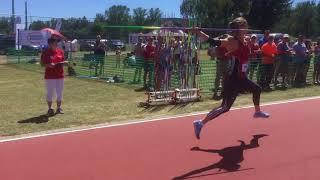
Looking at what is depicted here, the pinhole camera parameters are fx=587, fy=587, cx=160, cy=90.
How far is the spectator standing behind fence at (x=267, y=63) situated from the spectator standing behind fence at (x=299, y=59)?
1.21m

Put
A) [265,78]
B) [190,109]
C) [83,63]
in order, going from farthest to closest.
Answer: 1. [83,63]
2. [265,78]
3. [190,109]

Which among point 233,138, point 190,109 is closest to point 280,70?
point 190,109

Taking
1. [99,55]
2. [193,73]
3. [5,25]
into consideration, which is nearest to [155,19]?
[5,25]

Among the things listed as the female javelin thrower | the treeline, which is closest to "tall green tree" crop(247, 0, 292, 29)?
the treeline

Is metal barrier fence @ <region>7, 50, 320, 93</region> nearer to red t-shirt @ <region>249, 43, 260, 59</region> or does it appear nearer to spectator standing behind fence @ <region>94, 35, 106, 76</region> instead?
spectator standing behind fence @ <region>94, 35, 106, 76</region>

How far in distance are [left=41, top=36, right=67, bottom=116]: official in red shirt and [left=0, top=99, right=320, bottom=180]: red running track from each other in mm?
2150

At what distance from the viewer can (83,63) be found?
2683cm

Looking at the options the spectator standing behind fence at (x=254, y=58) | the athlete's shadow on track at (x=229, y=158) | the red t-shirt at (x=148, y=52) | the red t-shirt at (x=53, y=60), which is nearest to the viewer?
the athlete's shadow on track at (x=229, y=158)

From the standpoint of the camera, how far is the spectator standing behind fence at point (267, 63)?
17.5m

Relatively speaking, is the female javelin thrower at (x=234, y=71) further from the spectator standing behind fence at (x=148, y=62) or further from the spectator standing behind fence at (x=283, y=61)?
the spectator standing behind fence at (x=283, y=61)

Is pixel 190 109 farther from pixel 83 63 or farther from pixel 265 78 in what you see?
pixel 83 63

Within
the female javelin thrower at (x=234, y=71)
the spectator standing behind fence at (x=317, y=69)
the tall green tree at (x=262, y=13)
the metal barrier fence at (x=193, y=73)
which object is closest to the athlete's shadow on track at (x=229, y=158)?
the female javelin thrower at (x=234, y=71)

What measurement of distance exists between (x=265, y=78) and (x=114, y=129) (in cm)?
836

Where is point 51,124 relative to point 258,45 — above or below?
below
